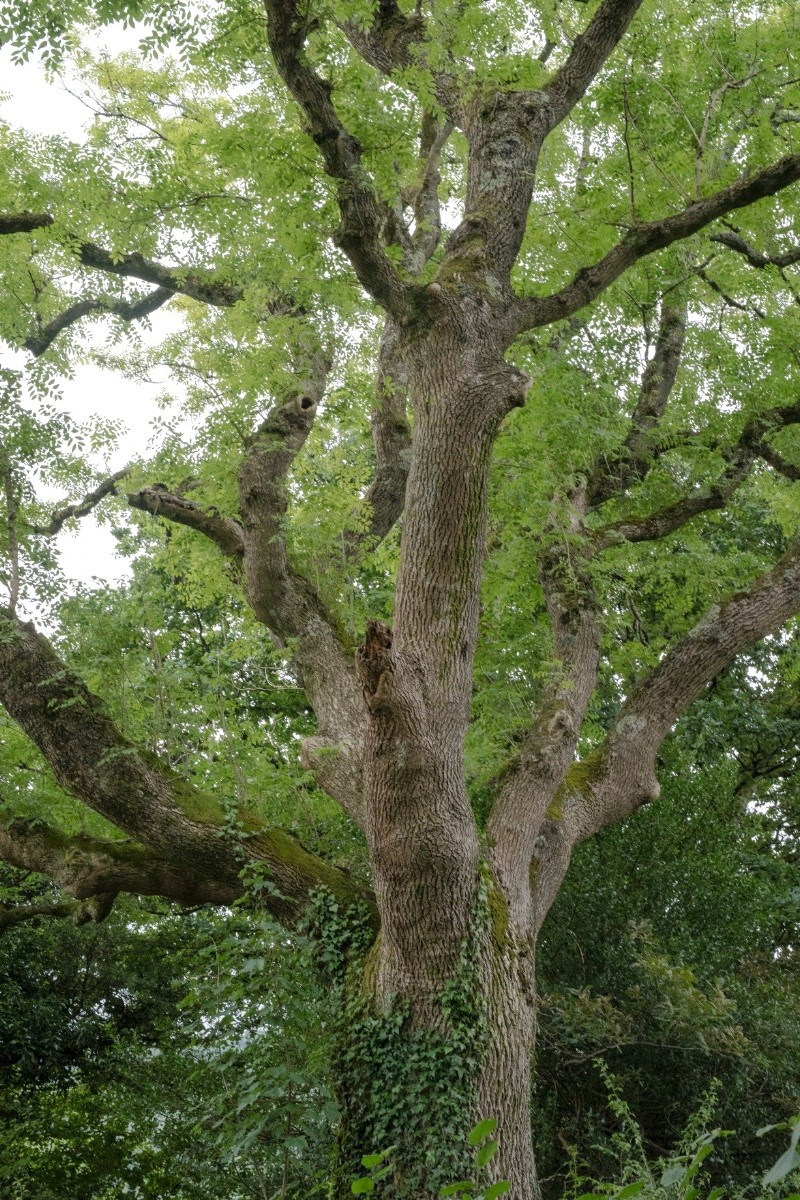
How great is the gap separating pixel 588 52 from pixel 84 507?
20.4 feet

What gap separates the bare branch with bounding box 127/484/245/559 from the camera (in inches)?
312

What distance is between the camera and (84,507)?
33.2ft

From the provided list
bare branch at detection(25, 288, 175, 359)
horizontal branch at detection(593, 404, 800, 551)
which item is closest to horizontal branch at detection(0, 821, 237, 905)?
horizontal branch at detection(593, 404, 800, 551)

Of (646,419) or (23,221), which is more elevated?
(23,221)

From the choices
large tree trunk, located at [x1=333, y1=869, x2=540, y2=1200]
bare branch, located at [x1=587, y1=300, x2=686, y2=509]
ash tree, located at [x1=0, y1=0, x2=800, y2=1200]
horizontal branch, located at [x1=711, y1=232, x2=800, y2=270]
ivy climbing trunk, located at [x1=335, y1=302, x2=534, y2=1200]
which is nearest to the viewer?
large tree trunk, located at [x1=333, y1=869, x2=540, y2=1200]

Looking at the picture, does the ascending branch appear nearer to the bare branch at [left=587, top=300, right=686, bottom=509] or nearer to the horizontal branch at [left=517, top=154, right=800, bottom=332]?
the horizontal branch at [left=517, top=154, right=800, bottom=332]

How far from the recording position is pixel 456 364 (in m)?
5.93

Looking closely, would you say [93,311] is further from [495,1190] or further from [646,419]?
[495,1190]

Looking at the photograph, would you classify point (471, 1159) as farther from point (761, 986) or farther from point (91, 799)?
point (761, 986)

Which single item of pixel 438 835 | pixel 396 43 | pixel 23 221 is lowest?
pixel 438 835

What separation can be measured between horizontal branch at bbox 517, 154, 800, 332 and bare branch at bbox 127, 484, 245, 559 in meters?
2.96

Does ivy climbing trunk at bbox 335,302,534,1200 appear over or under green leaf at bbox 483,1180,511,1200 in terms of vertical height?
over

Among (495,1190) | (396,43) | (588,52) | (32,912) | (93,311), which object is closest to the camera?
→ (495,1190)

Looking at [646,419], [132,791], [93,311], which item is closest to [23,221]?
[93,311]
